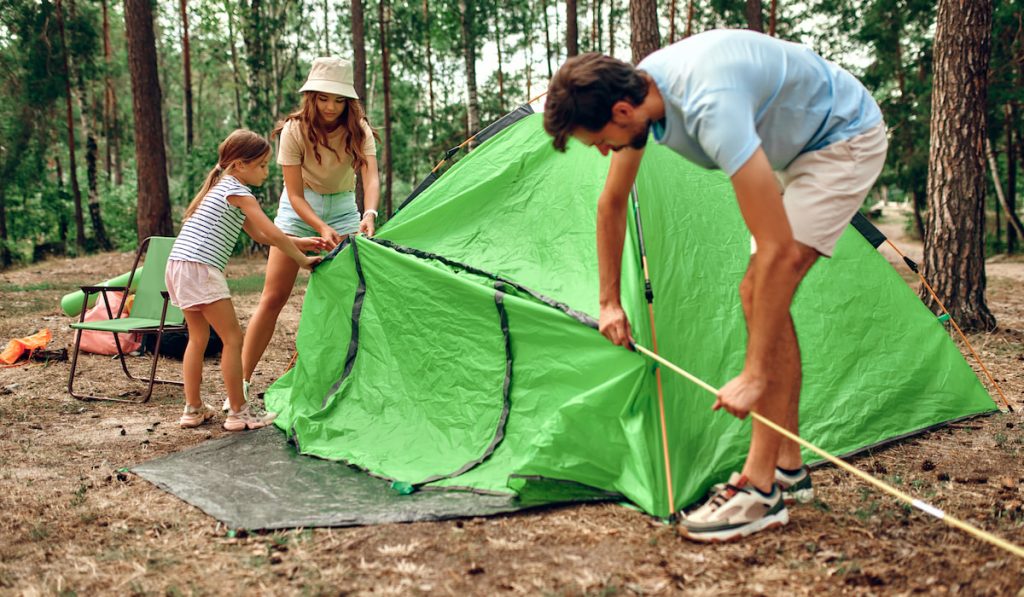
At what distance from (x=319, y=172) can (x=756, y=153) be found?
97.9 inches

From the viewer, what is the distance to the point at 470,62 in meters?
17.7

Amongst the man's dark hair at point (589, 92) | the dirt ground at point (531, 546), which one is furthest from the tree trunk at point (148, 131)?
the man's dark hair at point (589, 92)

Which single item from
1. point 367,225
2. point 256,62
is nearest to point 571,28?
Result: point 256,62

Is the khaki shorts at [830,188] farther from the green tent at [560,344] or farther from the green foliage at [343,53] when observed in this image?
the green foliage at [343,53]

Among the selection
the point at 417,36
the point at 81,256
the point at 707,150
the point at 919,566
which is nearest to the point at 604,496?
the point at 919,566

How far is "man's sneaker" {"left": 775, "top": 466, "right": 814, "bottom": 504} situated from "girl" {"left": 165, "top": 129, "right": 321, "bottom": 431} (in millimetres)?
2295

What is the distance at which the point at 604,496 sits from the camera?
2.70 m

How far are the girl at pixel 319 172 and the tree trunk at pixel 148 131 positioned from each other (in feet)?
16.1

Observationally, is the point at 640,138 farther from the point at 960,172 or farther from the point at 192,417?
the point at 960,172

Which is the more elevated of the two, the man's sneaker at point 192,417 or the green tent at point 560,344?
the green tent at point 560,344

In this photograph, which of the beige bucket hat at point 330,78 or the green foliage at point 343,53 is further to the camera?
the green foliage at point 343,53

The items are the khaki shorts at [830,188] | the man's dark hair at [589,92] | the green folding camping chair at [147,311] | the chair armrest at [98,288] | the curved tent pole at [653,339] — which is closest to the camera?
the man's dark hair at [589,92]

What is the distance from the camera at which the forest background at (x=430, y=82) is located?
18.4 ft

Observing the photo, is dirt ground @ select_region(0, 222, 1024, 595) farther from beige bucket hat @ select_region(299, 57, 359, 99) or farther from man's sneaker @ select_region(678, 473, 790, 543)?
beige bucket hat @ select_region(299, 57, 359, 99)
